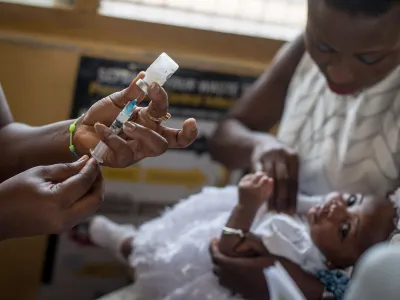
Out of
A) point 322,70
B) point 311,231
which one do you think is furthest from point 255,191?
point 322,70

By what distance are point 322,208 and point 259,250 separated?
0.47 feet

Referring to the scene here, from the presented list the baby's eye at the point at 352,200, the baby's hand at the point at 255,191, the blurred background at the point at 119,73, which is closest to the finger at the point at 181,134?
the baby's hand at the point at 255,191

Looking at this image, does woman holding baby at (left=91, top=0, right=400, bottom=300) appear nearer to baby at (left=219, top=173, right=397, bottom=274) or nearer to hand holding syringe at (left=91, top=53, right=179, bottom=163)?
baby at (left=219, top=173, right=397, bottom=274)

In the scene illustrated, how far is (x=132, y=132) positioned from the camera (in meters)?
0.88

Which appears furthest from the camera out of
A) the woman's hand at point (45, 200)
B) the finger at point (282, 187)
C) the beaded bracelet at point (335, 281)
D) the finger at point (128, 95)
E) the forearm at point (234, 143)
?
the forearm at point (234, 143)

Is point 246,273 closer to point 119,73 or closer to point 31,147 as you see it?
point 31,147

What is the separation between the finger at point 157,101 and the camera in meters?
0.90

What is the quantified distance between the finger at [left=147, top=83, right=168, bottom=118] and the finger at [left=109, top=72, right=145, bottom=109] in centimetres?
3

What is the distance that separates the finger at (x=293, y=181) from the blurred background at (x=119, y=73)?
15.9 inches

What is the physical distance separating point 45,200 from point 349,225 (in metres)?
0.61

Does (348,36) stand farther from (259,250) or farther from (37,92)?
(37,92)

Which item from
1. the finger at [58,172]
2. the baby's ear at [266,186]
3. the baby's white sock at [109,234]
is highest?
the finger at [58,172]

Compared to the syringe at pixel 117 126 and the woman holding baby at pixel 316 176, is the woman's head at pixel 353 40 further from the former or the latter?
the syringe at pixel 117 126

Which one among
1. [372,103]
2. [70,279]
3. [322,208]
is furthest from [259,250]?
[70,279]
